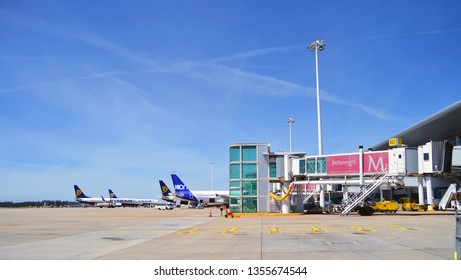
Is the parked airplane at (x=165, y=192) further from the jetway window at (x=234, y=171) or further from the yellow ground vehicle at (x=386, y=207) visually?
the yellow ground vehicle at (x=386, y=207)

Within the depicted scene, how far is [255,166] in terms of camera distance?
60812 mm

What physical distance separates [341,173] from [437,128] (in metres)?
45.3

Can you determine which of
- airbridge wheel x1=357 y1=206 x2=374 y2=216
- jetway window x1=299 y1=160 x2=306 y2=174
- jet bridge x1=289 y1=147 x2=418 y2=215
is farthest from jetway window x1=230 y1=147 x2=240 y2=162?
airbridge wheel x1=357 y1=206 x2=374 y2=216

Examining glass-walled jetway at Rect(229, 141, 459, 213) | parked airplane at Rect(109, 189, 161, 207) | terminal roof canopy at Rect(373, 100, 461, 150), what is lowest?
parked airplane at Rect(109, 189, 161, 207)

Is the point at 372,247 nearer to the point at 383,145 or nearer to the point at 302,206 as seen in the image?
the point at 302,206

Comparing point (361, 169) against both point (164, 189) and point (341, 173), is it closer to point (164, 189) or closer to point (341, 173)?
point (341, 173)

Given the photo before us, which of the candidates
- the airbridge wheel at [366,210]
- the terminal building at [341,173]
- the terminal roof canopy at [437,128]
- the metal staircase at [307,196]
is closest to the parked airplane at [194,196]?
the metal staircase at [307,196]

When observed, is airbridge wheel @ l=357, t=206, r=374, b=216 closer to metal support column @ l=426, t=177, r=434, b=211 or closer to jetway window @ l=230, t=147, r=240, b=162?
metal support column @ l=426, t=177, r=434, b=211

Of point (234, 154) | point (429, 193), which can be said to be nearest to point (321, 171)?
point (234, 154)

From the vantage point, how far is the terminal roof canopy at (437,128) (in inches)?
2939

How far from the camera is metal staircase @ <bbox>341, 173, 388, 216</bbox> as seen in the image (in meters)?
48.3

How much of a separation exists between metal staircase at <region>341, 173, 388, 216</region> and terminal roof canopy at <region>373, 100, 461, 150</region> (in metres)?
30.8
